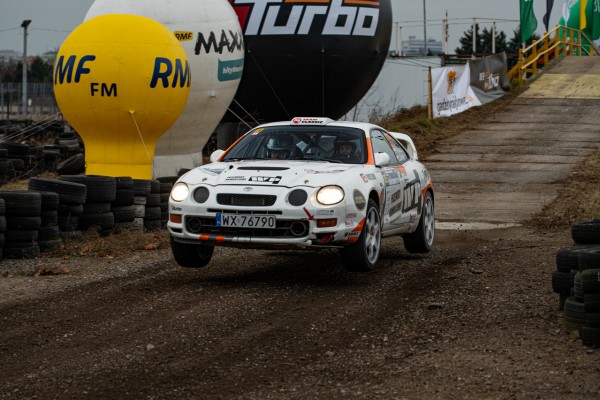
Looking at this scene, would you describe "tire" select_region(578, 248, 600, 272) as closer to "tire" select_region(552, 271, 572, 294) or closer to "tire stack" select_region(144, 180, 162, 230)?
"tire" select_region(552, 271, 572, 294)

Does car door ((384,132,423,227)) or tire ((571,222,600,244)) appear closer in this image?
tire ((571,222,600,244))

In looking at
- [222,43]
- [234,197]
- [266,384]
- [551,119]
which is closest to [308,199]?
[234,197]

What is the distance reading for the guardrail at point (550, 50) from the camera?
38.7 metres

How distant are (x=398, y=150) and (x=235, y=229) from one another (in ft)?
10.6

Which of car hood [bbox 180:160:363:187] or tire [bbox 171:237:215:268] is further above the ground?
car hood [bbox 180:160:363:187]

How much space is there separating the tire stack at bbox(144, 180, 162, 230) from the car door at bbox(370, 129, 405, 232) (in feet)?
13.8

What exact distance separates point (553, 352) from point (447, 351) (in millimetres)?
719

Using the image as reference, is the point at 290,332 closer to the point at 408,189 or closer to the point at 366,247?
the point at 366,247

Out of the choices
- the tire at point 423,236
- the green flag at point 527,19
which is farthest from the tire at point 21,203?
the green flag at point 527,19

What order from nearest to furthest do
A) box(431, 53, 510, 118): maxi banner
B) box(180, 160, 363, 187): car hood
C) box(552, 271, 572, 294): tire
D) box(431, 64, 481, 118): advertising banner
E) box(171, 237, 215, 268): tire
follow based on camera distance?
box(552, 271, 572, 294): tire, box(180, 160, 363, 187): car hood, box(171, 237, 215, 268): tire, box(431, 64, 481, 118): advertising banner, box(431, 53, 510, 118): maxi banner

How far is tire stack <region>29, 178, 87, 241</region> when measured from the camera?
41.5ft

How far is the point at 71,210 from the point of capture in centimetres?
1280

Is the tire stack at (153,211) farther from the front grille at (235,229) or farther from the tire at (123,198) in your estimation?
the front grille at (235,229)

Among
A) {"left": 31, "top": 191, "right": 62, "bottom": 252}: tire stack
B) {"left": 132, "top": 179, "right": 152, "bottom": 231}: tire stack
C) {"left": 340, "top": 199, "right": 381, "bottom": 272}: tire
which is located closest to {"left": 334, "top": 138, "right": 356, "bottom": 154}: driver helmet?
{"left": 340, "top": 199, "right": 381, "bottom": 272}: tire
